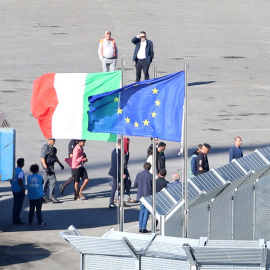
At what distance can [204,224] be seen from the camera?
13539 mm

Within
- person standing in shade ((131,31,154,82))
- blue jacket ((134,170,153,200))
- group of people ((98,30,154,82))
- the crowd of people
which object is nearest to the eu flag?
the crowd of people

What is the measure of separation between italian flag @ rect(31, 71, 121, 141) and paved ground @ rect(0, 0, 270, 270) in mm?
2485

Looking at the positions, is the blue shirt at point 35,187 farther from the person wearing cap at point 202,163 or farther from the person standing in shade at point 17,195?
the person wearing cap at point 202,163

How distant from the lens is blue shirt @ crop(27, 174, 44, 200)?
1769cm

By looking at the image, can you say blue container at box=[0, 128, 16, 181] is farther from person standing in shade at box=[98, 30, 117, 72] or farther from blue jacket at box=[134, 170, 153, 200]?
person standing in shade at box=[98, 30, 117, 72]

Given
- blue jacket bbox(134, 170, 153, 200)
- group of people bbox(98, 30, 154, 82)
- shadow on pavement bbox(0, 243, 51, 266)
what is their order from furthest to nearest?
group of people bbox(98, 30, 154, 82) → blue jacket bbox(134, 170, 153, 200) → shadow on pavement bbox(0, 243, 51, 266)

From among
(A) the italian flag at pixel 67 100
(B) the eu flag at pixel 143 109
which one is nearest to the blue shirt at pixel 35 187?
(A) the italian flag at pixel 67 100

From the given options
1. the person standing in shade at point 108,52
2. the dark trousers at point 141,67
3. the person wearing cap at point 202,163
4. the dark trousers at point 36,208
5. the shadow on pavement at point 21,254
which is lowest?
the shadow on pavement at point 21,254

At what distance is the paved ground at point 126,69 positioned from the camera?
711 inches

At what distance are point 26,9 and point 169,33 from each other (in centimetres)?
855

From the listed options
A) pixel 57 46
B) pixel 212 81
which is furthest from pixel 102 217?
pixel 57 46

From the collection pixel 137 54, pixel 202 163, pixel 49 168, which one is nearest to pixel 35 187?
pixel 49 168

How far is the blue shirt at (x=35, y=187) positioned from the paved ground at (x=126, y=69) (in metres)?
0.64

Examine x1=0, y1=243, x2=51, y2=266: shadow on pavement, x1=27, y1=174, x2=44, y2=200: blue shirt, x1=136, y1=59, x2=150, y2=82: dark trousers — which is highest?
x1=136, y1=59, x2=150, y2=82: dark trousers
